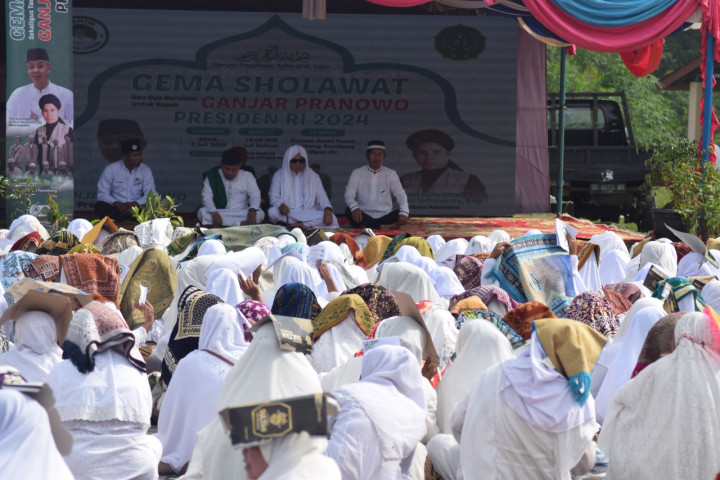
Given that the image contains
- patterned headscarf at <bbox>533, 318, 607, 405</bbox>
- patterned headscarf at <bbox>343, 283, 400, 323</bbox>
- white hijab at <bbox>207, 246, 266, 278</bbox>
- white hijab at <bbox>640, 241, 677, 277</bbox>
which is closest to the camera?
patterned headscarf at <bbox>533, 318, 607, 405</bbox>

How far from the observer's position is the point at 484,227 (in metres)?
9.83

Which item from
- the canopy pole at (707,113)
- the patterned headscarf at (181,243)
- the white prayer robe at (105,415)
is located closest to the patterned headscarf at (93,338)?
the white prayer robe at (105,415)

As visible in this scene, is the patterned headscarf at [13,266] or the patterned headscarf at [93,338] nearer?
the patterned headscarf at [93,338]

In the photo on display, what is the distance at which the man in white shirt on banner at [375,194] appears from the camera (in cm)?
992

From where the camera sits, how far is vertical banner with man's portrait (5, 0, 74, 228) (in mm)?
8320

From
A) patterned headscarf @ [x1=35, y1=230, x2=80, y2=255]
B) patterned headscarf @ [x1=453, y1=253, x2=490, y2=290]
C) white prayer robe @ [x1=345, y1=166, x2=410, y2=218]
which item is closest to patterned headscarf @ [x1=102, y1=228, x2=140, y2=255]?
patterned headscarf @ [x1=35, y1=230, x2=80, y2=255]

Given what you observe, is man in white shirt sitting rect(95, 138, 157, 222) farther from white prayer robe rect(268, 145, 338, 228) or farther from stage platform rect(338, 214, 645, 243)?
stage platform rect(338, 214, 645, 243)

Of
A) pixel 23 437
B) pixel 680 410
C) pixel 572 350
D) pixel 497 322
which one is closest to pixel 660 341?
pixel 680 410

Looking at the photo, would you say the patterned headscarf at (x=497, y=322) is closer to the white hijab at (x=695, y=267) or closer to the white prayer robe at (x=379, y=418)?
the white prayer robe at (x=379, y=418)

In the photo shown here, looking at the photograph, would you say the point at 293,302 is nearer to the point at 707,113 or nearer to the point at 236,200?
the point at 707,113

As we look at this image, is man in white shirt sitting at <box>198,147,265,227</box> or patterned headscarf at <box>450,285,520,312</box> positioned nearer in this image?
patterned headscarf at <box>450,285,520,312</box>

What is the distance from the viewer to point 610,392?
414 centimetres

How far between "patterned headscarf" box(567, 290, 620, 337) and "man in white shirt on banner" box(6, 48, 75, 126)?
17.1 ft

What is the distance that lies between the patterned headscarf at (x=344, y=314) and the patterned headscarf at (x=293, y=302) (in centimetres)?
7
